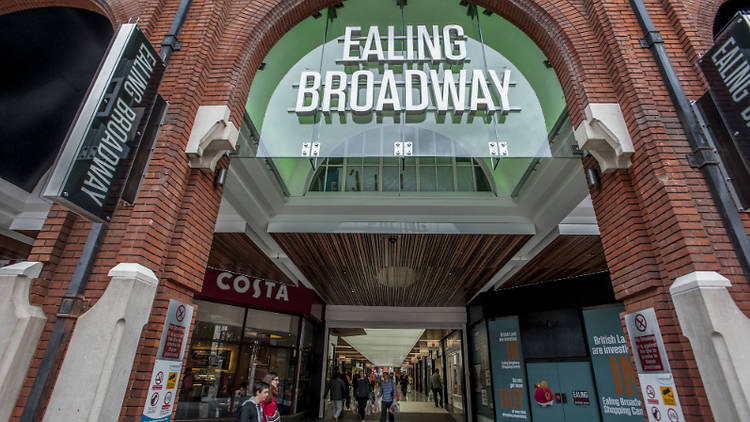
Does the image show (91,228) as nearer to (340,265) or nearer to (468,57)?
(468,57)

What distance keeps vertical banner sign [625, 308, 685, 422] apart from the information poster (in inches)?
344

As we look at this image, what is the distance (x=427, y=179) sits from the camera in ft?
26.7

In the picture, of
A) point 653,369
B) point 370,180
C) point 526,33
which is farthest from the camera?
point 370,180

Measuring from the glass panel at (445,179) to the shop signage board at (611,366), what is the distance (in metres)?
4.68

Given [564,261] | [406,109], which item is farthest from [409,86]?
[564,261]

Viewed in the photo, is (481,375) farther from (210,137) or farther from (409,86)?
(210,137)

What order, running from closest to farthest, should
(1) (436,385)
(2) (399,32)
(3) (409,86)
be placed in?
1. (3) (409,86)
2. (2) (399,32)
3. (1) (436,385)

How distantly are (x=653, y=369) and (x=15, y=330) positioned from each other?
5.54 meters

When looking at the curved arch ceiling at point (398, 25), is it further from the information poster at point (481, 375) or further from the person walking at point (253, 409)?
the information poster at point (481, 375)

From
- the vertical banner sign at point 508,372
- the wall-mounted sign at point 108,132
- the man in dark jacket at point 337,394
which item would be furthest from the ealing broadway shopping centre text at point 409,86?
the man in dark jacket at point 337,394

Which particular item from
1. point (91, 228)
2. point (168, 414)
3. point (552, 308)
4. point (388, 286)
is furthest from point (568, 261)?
point (91, 228)

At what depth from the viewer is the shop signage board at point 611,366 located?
25.2ft

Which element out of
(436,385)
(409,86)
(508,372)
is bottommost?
(436,385)

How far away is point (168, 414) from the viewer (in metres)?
3.41
